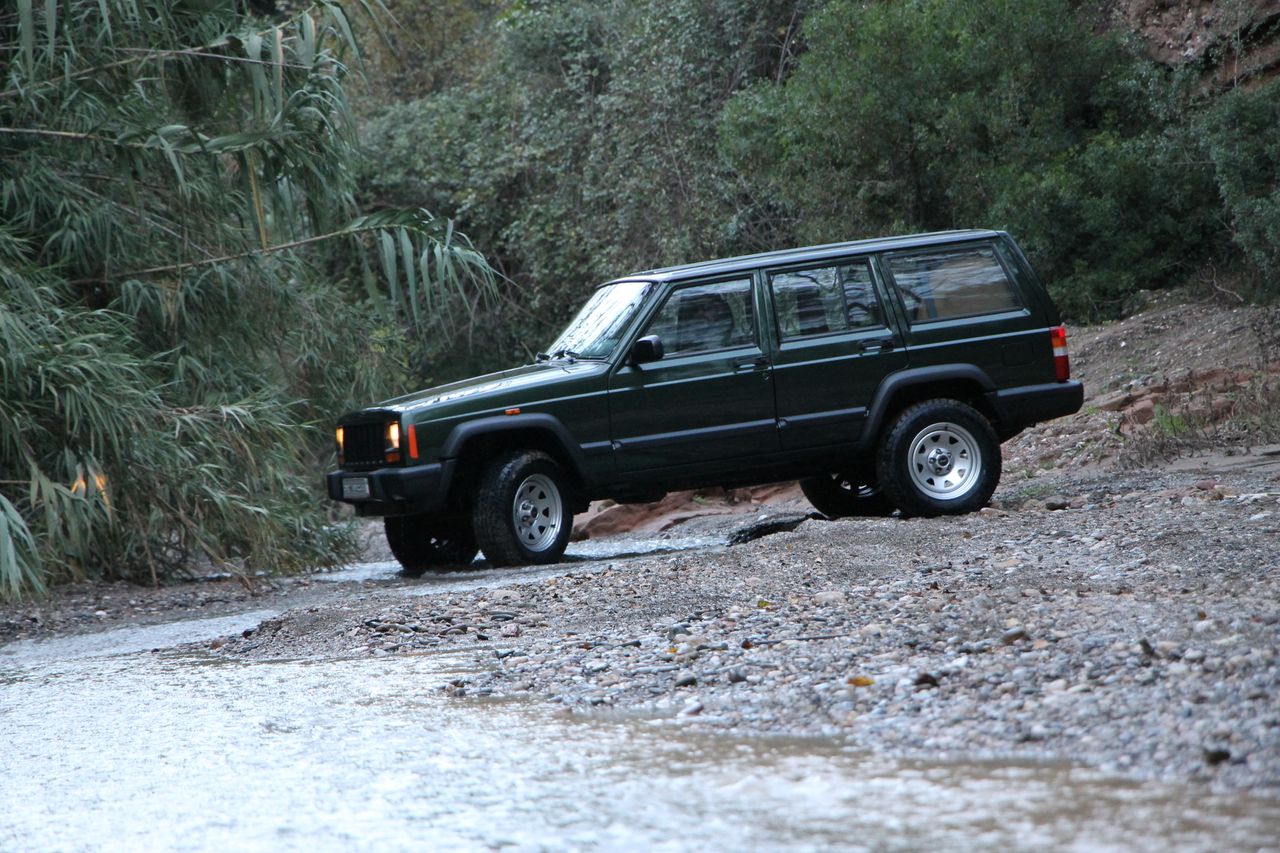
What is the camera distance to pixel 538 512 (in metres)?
10.5

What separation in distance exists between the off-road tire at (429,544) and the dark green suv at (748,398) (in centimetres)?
56

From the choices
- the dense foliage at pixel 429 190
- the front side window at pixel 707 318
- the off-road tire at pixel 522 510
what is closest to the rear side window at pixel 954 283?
the front side window at pixel 707 318

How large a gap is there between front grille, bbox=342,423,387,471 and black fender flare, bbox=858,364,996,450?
10.8ft

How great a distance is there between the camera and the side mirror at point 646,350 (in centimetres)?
1027

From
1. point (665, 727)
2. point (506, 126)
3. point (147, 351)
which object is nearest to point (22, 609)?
point (147, 351)

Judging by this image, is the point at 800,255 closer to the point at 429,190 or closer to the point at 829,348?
the point at 829,348

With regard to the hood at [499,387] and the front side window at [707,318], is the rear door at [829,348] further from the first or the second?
the hood at [499,387]

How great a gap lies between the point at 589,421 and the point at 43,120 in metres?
4.97

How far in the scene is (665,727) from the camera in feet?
16.1

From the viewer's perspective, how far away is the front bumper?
32.9ft

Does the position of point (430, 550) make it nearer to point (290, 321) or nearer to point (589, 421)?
point (589, 421)

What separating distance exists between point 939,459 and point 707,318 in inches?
75.0

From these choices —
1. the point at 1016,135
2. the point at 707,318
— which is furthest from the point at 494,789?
the point at 1016,135

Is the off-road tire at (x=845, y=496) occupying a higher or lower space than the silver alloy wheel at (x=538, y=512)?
lower
